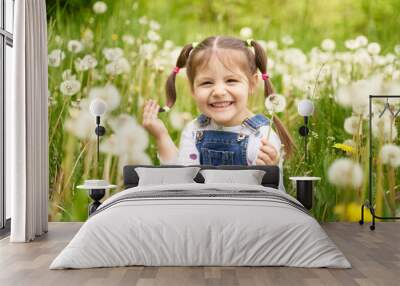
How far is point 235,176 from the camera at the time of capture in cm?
660

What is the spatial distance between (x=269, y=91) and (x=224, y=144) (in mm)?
876

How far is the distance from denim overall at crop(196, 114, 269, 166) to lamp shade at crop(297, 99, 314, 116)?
17.0 inches

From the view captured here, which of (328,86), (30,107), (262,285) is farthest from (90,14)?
(262,285)

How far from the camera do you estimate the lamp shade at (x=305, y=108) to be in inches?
287

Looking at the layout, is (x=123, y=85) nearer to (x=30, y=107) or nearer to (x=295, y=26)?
(x=30, y=107)

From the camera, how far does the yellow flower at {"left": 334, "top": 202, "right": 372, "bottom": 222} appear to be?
7.51 m

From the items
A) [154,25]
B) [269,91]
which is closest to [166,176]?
[269,91]

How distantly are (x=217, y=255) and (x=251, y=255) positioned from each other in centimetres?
26

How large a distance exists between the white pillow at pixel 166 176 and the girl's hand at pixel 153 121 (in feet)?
2.43

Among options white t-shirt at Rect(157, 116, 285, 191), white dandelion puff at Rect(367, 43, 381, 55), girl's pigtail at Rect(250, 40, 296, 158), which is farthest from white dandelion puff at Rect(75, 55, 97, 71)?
white dandelion puff at Rect(367, 43, 381, 55)

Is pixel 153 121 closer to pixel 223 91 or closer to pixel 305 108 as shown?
pixel 223 91

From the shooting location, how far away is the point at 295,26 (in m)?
7.57

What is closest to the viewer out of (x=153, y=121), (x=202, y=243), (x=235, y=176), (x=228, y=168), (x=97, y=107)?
(x=202, y=243)

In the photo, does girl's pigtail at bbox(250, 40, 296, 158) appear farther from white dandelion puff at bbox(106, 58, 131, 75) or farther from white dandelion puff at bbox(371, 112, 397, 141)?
white dandelion puff at bbox(106, 58, 131, 75)
